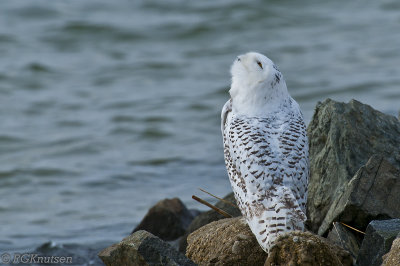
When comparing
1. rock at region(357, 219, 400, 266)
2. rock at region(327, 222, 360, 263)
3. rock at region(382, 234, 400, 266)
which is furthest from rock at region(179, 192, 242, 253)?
rock at region(382, 234, 400, 266)

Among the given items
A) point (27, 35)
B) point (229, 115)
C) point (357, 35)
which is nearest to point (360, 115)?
point (229, 115)

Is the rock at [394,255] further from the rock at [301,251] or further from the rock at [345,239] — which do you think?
the rock at [345,239]

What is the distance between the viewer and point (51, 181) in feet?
32.8


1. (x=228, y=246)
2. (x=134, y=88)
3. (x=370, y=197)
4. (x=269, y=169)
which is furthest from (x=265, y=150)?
(x=134, y=88)

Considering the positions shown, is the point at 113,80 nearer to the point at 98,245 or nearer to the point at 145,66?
the point at 145,66

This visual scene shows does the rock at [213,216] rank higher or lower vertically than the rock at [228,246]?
lower

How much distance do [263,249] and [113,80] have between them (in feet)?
32.5

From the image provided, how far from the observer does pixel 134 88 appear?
13.7m

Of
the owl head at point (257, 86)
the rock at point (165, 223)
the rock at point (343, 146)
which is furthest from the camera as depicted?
the rock at point (165, 223)

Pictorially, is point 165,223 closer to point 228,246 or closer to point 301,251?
point 228,246

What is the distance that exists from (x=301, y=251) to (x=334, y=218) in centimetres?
102

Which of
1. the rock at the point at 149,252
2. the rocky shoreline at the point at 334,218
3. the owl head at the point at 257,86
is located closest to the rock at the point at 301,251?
the rocky shoreline at the point at 334,218

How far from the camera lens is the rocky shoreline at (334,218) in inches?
162

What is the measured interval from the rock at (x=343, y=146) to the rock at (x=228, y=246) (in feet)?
2.59
